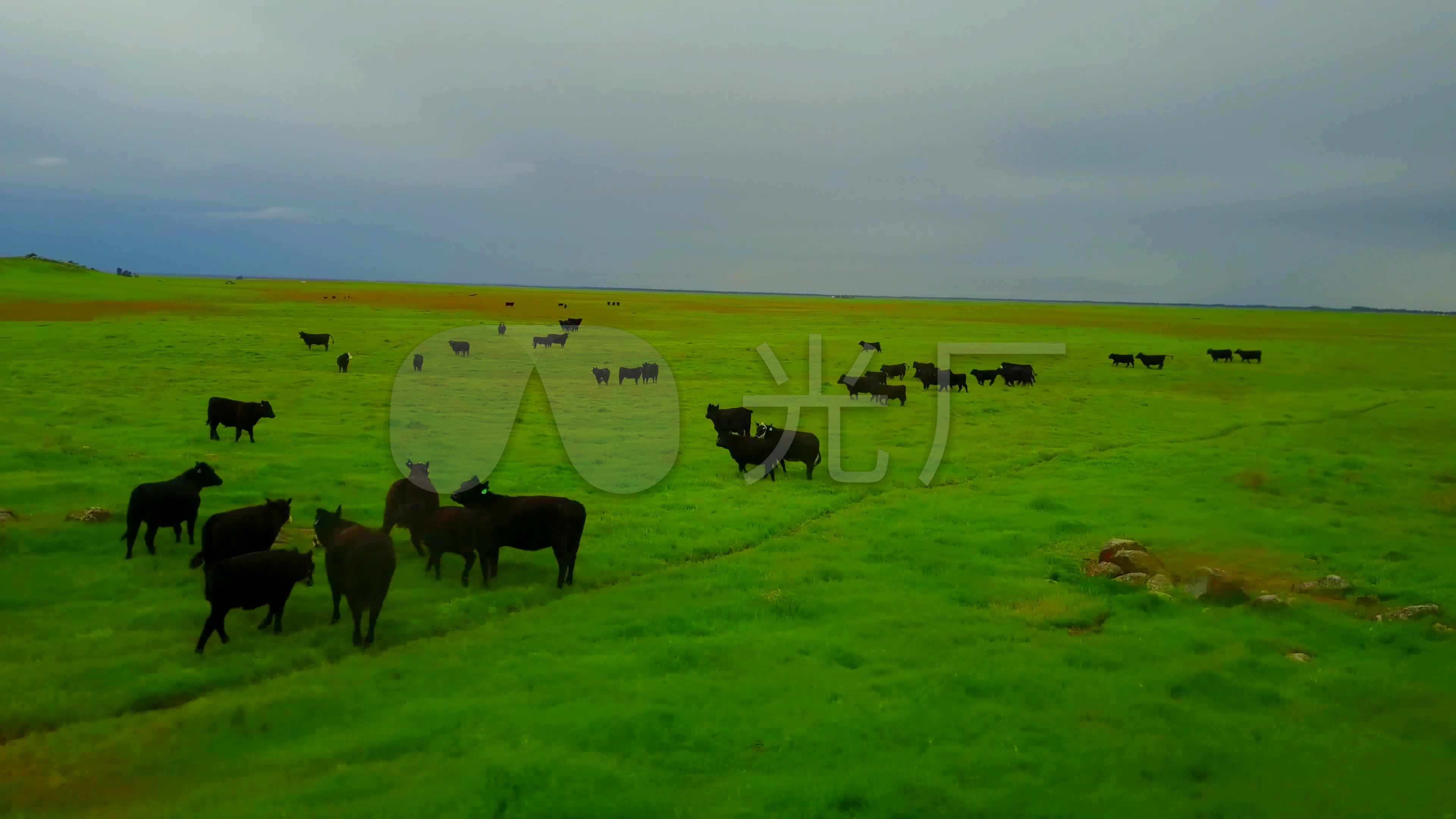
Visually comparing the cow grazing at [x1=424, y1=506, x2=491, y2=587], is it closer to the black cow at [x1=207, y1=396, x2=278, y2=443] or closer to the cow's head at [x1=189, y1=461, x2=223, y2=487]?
the cow's head at [x1=189, y1=461, x2=223, y2=487]

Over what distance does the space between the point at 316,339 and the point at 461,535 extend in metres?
44.1

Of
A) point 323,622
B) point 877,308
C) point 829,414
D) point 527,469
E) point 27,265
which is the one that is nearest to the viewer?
point 323,622

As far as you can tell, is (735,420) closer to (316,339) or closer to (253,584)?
(253,584)

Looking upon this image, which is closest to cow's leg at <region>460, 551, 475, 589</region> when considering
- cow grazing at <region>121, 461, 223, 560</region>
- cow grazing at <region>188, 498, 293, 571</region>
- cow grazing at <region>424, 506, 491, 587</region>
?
cow grazing at <region>424, 506, 491, 587</region>

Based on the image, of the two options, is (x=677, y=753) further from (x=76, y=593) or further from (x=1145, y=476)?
(x=1145, y=476)

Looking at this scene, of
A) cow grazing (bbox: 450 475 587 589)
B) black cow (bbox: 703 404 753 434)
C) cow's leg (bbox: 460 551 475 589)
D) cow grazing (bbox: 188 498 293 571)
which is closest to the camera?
cow grazing (bbox: 188 498 293 571)

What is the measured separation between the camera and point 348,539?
35.3 feet

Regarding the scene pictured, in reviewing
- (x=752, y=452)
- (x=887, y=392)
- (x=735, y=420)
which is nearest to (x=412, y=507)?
(x=752, y=452)

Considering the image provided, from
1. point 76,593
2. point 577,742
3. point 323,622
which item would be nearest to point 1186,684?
point 577,742

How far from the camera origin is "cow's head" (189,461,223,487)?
47.8 ft

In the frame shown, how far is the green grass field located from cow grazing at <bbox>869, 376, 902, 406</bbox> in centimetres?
1025

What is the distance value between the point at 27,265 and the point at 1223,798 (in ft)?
544

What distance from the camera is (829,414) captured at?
1283 inches

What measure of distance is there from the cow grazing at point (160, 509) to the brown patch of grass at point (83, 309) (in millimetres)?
58463
